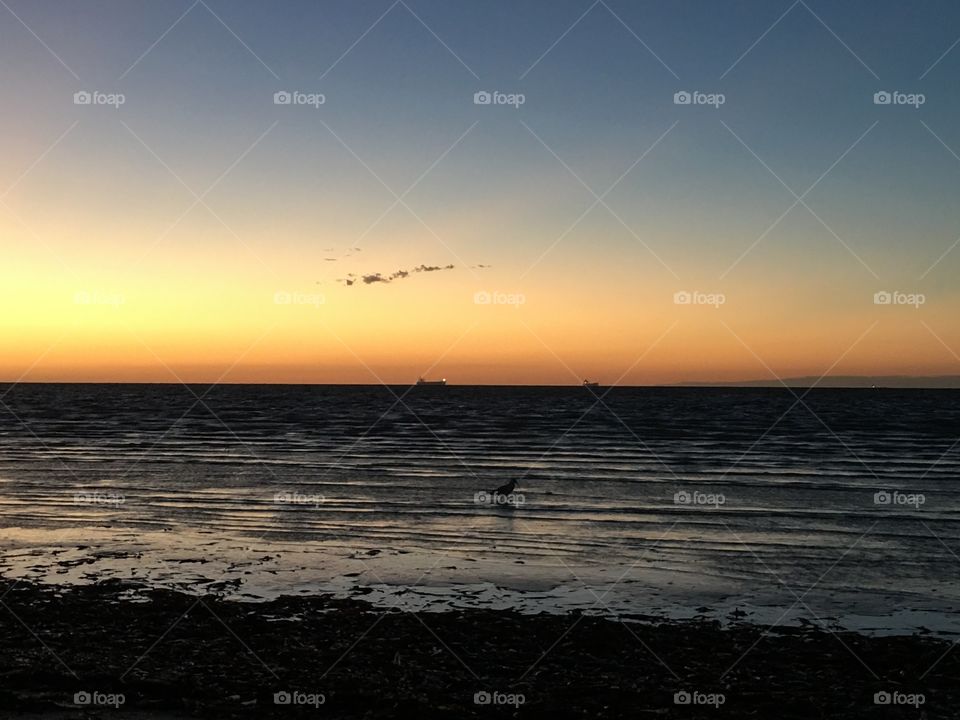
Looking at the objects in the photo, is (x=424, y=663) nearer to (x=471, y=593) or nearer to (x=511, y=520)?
(x=471, y=593)

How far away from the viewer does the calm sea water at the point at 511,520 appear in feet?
58.8

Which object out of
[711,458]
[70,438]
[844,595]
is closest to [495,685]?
[844,595]

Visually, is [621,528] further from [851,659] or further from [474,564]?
[851,659]

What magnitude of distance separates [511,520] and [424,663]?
14149 mm

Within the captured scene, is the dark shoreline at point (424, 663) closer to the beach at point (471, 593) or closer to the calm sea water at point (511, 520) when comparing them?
the beach at point (471, 593)

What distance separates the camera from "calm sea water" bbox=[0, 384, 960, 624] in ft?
58.8

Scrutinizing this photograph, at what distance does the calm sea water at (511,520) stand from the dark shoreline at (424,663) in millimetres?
2100

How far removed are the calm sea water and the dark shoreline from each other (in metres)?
2.10

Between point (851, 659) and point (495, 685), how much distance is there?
5.55 meters

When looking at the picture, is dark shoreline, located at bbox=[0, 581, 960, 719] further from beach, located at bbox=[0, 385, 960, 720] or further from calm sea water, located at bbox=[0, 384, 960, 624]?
calm sea water, located at bbox=[0, 384, 960, 624]

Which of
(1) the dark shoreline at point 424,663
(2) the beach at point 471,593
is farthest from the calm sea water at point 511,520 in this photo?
(1) the dark shoreline at point 424,663

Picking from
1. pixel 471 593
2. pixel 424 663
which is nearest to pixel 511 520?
pixel 471 593

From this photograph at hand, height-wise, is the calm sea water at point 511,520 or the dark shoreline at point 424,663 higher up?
the calm sea water at point 511,520

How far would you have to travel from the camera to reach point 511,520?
26.2m
